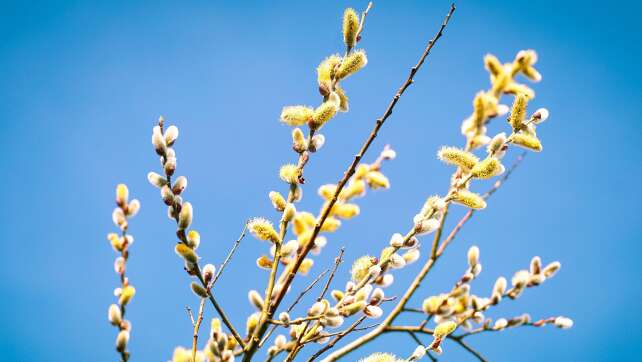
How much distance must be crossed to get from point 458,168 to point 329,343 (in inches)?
28.1

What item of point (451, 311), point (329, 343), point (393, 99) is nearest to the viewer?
point (393, 99)

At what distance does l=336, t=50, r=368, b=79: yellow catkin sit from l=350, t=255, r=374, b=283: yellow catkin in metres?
0.63

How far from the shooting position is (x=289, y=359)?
1.57m

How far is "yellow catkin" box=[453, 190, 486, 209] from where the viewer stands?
1.58 meters

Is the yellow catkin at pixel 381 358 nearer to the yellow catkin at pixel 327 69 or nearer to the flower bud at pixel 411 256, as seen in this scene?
the flower bud at pixel 411 256

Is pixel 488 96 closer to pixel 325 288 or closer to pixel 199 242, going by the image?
pixel 325 288

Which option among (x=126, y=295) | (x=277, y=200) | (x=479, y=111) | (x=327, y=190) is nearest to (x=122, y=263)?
(x=126, y=295)

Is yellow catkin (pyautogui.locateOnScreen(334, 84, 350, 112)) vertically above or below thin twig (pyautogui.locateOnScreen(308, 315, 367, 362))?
above

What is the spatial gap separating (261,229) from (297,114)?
41 cm

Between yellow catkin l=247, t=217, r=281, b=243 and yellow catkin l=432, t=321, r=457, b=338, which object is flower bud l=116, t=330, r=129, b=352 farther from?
yellow catkin l=432, t=321, r=457, b=338

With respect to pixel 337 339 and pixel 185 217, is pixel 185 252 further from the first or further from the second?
pixel 337 339

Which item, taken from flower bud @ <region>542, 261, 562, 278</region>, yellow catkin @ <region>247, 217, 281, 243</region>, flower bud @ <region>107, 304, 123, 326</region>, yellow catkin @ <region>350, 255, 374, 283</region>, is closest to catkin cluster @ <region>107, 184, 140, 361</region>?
flower bud @ <region>107, 304, 123, 326</region>

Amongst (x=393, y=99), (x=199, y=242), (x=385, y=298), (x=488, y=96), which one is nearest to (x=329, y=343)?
(x=385, y=298)

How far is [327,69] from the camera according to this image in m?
1.71
